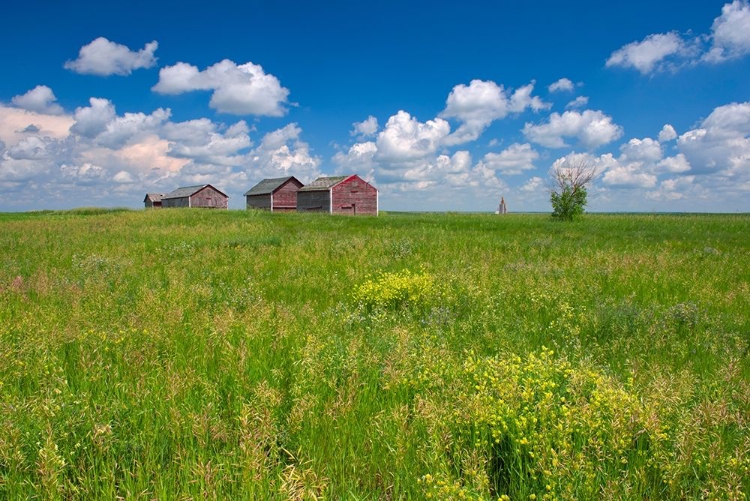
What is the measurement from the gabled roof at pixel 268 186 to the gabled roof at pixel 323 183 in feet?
11.5

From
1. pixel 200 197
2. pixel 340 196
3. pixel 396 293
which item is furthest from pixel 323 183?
pixel 396 293

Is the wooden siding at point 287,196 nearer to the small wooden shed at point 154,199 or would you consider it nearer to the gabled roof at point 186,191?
the gabled roof at point 186,191

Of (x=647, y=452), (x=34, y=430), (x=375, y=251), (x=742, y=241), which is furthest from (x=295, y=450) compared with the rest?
(x=742, y=241)

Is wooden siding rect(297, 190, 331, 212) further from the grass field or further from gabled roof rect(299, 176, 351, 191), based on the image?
the grass field

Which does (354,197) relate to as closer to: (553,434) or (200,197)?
(200,197)

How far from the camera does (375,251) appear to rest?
1318 centimetres

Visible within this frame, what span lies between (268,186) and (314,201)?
1038 centimetres

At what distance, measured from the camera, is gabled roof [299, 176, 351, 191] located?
51.1 metres

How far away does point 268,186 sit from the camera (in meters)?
59.6

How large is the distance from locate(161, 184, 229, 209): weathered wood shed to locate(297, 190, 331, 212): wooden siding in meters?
20.9

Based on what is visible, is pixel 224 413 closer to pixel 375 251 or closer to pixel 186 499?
pixel 186 499

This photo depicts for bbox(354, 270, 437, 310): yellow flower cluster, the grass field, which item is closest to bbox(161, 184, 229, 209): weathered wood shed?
the grass field

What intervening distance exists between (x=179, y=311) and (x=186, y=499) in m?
3.45

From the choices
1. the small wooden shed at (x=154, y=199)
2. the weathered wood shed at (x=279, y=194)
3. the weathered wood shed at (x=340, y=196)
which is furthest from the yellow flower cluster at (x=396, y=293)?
the small wooden shed at (x=154, y=199)
